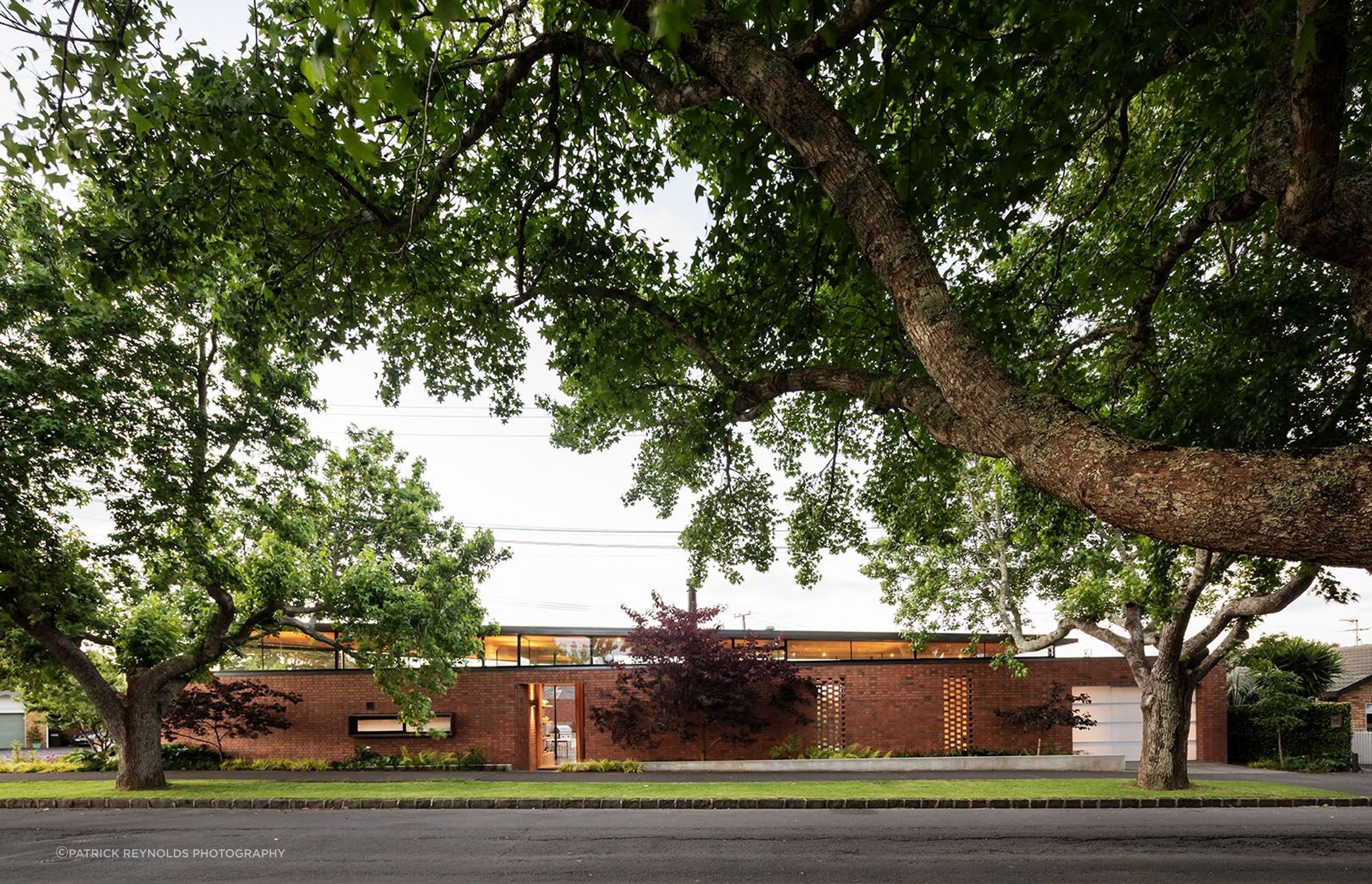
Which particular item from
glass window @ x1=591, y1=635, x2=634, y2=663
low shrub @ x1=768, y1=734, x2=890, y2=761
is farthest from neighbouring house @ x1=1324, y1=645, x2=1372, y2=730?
glass window @ x1=591, y1=635, x2=634, y2=663

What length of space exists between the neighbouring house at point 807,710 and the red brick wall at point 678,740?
0.03 metres

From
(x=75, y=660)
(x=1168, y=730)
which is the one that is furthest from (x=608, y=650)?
(x=1168, y=730)

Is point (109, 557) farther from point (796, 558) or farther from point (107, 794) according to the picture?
point (796, 558)

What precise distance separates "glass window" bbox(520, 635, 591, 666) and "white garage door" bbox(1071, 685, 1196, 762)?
13.4m

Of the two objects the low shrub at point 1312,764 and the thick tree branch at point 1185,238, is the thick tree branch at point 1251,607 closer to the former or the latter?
the thick tree branch at point 1185,238

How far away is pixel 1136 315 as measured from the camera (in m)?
6.15

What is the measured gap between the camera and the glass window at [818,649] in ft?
69.1

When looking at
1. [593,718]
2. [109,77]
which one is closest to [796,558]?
[109,77]

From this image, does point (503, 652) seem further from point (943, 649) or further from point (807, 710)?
point (943, 649)

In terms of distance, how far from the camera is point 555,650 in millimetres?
20703

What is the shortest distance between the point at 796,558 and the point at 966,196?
6084 millimetres

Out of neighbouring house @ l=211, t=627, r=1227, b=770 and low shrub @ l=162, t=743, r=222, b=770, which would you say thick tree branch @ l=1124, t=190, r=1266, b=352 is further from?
low shrub @ l=162, t=743, r=222, b=770

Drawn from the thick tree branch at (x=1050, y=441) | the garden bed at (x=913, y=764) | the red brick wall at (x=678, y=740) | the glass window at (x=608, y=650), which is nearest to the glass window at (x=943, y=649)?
the red brick wall at (x=678, y=740)

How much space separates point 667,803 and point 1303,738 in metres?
18.3
